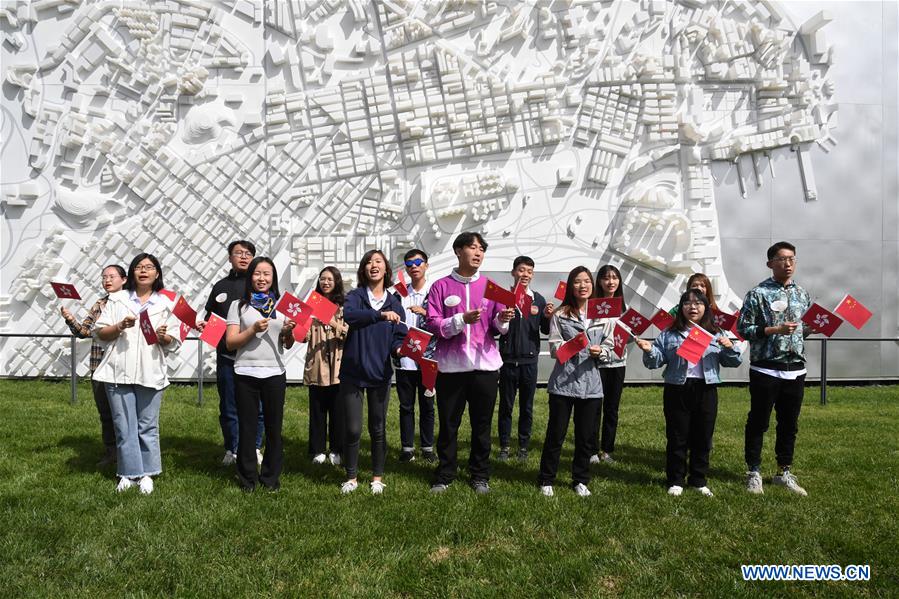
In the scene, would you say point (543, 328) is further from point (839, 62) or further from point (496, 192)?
point (839, 62)

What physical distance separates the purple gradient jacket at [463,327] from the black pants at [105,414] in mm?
2827

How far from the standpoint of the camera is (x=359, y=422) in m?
4.39

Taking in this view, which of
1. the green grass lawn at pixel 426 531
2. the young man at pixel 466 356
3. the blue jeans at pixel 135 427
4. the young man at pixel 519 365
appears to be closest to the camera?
the green grass lawn at pixel 426 531

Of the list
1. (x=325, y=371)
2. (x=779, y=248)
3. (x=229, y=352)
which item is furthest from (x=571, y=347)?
(x=229, y=352)

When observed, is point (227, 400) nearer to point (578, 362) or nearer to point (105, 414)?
point (105, 414)

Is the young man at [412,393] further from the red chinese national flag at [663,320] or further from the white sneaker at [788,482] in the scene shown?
the white sneaker at [788,482]

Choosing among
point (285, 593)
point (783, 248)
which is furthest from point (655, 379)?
point (285, 593)

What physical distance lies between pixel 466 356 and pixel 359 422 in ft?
3.11

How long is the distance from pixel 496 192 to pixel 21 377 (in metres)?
8.15

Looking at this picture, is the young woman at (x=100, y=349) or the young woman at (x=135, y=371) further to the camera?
the young woman at (x=100, y=349)

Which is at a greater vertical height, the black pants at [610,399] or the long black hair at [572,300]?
the long black hair at [572,300]

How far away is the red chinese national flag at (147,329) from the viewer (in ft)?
14.3

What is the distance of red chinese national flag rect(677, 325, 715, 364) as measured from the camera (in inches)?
165

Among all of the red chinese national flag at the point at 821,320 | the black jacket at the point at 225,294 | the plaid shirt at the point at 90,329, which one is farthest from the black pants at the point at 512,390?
the plaid shirt at the point at 90,329
